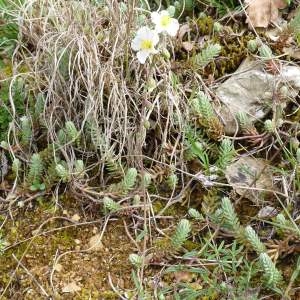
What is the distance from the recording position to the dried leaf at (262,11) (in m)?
3.01

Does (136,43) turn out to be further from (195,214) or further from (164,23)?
(195,214)

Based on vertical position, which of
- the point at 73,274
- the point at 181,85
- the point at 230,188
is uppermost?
the point at 181,85

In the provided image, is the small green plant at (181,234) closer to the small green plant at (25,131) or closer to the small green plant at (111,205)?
the small green plant at (111,205)

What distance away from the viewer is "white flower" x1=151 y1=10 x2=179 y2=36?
2.35 meters

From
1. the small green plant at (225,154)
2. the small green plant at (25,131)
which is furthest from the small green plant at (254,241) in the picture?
the small green plant at (25,131)

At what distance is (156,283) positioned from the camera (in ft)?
7.88

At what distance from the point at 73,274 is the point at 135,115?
67 centimetres

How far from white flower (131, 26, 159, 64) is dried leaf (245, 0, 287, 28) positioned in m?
0.80

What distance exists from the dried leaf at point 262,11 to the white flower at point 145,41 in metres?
0.80

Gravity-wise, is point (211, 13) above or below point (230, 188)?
above

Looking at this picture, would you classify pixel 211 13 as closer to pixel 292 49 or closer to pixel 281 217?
pixel 292 49

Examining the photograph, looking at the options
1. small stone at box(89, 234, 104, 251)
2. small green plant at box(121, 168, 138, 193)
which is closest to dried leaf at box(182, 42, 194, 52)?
small green plant at box(121, 168, 138, 193)

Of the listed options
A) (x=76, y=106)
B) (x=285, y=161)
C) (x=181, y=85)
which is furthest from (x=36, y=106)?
(x=285, y=161)

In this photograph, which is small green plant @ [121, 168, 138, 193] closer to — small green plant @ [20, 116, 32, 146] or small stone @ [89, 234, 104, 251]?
small stone @ [89, 234, 104, 251]
